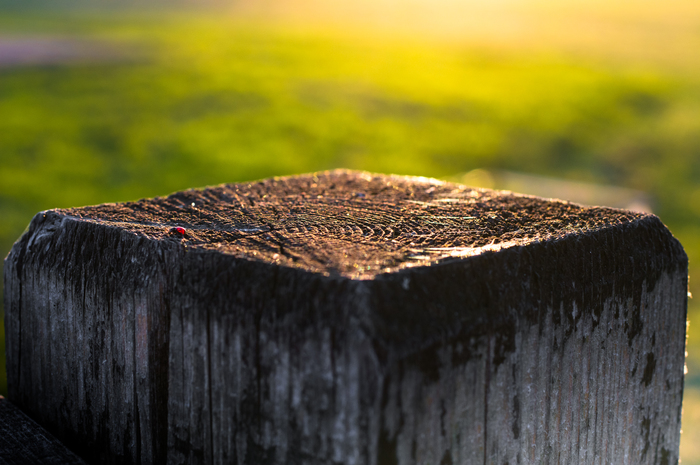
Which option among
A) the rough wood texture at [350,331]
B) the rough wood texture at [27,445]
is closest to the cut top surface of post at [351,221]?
the rough wood texture at [350,331]

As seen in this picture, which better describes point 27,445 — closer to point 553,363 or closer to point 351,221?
point 351,221

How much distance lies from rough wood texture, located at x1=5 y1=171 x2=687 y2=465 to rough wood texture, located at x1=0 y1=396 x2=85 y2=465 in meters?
0.05

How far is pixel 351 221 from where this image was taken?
1172 millimetres

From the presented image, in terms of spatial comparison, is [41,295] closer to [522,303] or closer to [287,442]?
[287,442]

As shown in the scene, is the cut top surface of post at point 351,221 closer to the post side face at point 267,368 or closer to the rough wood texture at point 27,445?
the post side face at point 267,368

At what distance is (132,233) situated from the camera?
1053 millimetres

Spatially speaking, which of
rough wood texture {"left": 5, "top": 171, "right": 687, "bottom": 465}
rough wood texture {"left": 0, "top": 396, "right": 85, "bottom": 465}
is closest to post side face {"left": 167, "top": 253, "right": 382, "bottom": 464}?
rough wood texture {"left": 5, "top": 171, "right": 687, "bottom": 465}

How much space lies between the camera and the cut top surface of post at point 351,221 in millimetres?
948

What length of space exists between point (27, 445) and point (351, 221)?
24.3 inches

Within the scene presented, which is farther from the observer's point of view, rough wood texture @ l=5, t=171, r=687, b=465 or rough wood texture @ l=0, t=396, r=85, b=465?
rough wood texture @ l=0, t=396, r=85, b=465

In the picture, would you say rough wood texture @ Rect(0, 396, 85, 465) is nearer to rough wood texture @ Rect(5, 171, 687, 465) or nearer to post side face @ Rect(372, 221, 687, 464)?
rough wood texture @ Rect(5, 171, 687, 465)

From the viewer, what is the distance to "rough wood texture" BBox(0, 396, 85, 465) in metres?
1.04

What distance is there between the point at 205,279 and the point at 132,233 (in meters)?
0.19

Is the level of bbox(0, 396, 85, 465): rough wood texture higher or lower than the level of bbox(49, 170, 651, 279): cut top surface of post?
lower
